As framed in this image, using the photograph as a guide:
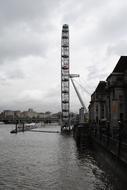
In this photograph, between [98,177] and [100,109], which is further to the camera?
[100,109]

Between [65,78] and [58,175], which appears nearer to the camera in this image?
[58,175]

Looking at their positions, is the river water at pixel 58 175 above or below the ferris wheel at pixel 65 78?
below

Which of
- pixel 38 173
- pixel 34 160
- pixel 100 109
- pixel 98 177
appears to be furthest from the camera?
pixel 100 109

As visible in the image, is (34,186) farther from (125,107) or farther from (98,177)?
(125,107)

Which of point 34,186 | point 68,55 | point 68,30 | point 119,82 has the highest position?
point 68,30

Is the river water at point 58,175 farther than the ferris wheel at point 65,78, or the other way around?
the ferris wheel at point 65,78

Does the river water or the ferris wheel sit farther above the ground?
the ferris wheel

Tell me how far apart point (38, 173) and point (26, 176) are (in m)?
1.93

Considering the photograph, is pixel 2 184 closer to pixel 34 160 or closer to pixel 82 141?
pixel 34 160

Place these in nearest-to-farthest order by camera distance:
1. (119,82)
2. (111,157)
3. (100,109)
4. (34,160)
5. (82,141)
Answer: (111,157), (34,160), (119,82), (82,141), (100,109)

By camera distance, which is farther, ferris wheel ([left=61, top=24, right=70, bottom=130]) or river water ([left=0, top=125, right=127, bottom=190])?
ferris wheel ([left=61, top=24, right=70, bottom=130])

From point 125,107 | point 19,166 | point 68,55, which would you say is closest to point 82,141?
point 125,107

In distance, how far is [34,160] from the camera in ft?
137

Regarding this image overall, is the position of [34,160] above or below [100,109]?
below
